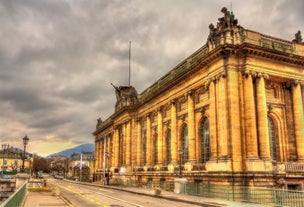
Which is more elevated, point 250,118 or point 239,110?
point 239,110

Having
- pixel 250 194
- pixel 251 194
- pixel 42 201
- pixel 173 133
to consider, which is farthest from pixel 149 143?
pixel 251 194

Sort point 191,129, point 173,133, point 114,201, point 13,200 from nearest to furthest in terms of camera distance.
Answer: point 13,200 → point 114,201 → point 191,129 → point 173,133

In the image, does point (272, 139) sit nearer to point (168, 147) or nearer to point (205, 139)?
point (205, 139)

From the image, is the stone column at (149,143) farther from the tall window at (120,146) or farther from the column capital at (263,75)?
the column capital at (263,75)

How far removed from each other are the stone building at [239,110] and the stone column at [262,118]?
0.08 meters

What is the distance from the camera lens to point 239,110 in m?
27.7

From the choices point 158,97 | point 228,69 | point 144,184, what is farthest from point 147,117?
point 228,69

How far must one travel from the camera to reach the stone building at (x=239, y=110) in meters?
26.7

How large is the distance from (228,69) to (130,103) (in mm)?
27688

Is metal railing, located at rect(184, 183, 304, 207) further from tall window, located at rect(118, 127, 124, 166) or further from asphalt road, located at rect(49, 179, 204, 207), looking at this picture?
tall window, located at rect(118, 127, 124, 166)

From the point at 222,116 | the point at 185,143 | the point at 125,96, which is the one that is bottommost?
the point at 185,143

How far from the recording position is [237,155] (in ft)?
87.0

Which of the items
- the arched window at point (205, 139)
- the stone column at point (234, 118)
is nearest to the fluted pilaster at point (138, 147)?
the arched window at point (205, 139)

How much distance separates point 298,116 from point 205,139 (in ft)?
30.4
